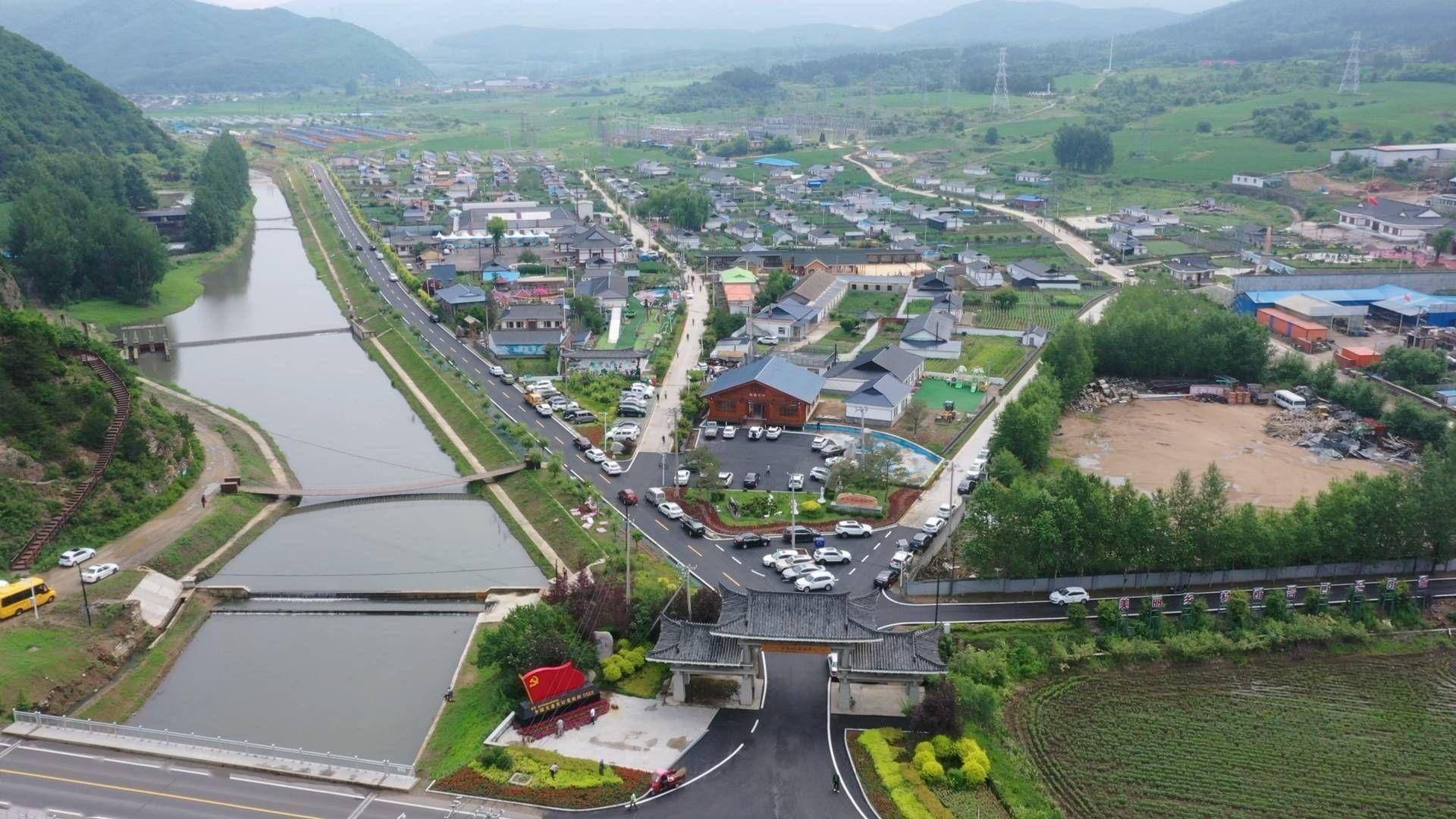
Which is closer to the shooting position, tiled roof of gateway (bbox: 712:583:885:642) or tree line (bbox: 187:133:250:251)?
tiled roof of gateway (bbox: 712:583:885:642)

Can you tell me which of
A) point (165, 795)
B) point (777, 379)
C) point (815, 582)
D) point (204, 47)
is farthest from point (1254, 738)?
point (204, 47)

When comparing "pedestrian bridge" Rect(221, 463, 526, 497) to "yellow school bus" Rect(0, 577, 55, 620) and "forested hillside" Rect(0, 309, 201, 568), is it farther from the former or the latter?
"yellow school bus" Rect(0, 577, 55, 620)

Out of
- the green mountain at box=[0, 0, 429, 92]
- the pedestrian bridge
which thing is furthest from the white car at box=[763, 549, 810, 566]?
the green mountain at box=[0, 0, 429, 92]

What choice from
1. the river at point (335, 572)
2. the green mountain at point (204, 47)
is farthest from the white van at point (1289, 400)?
the green mountain at point (204, 47)

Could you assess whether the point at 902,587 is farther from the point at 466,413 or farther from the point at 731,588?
the point at 466,413

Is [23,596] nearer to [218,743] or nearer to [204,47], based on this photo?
[218,743]

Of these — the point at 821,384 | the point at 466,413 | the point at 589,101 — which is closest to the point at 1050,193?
the point at 821,384
